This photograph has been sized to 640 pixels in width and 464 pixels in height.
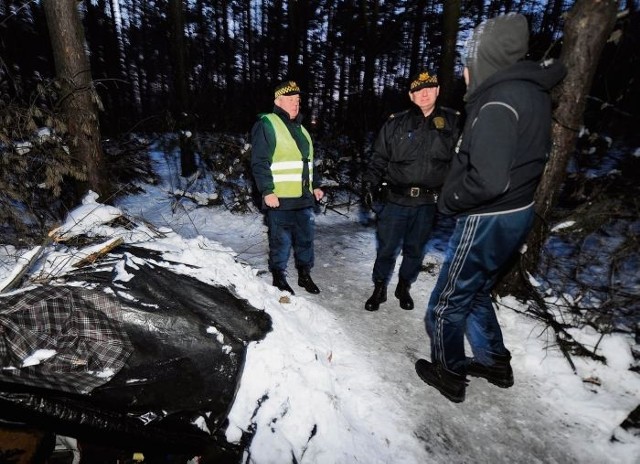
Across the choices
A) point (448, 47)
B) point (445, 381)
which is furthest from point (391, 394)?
point (448, 47)

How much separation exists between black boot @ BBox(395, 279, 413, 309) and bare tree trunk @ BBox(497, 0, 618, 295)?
1.25 meters

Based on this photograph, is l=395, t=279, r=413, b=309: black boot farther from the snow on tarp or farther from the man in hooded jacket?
the snow on tarp

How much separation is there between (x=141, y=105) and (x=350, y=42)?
50.1 ft

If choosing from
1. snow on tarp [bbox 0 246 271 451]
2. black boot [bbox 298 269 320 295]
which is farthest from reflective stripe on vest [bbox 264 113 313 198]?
snow on tarp [bbox 0 246 271 451]

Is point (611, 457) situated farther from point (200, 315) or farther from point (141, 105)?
point (141, 105)

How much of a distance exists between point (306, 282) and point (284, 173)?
127 cm

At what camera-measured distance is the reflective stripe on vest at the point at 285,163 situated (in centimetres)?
333

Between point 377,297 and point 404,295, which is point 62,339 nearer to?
point 377,297

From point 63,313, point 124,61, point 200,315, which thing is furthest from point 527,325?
point 124,61

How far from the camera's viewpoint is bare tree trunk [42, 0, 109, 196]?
4.04m

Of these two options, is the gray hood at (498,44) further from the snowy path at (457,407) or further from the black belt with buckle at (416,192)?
the snowy path at (457,407)

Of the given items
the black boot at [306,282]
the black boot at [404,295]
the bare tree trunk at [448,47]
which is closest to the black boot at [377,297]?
the black boot at [404,295]

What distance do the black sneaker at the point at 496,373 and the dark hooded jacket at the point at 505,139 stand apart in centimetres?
129

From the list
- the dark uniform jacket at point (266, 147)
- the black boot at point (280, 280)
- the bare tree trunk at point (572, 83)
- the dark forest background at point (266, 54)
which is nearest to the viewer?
the bare tree trunk at point (572, 83)
